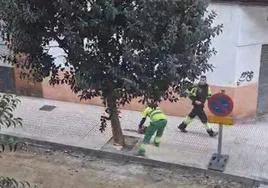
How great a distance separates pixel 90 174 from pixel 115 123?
1266 mm

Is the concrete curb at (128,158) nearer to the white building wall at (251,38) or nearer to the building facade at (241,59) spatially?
the building facade at (241,59)

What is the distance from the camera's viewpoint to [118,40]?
8.16 metres

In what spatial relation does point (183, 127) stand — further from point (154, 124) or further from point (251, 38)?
point (251, 38)

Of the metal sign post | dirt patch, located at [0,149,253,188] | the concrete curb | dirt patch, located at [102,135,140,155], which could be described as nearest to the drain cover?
the concrete curb

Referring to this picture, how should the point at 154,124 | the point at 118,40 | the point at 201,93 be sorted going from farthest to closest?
1. the point at 201,93
2. the point at 154,124
3. the point at 118,40

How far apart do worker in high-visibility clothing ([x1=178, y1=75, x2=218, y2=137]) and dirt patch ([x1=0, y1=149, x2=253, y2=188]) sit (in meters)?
1.94

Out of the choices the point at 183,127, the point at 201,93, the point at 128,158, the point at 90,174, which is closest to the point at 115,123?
the point at 128,158

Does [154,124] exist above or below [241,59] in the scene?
below

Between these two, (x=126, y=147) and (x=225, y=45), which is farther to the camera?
→ (x=225, y=45)

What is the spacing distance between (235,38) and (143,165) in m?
3.65

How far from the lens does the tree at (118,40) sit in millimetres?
7652

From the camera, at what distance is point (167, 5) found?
7586 mm

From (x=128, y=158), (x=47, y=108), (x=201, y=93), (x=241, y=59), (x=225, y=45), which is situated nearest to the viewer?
(x=128, y=158)

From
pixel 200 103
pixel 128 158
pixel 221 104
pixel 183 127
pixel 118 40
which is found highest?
pixel 118 40
